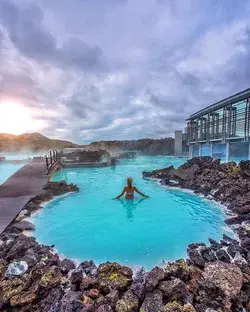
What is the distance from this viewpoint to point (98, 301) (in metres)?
2.76

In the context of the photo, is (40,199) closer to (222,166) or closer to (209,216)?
(209,216)

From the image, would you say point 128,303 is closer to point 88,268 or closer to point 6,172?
point 88,268

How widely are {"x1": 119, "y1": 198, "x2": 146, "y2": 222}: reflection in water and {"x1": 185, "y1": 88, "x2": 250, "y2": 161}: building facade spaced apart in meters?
10.2

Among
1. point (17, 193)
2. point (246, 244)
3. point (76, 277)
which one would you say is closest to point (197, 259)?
point (246, 244)

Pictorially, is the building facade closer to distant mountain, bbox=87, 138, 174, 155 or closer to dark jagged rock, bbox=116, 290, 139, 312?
dark jagged rock, bbox=116, 290, 139, 312

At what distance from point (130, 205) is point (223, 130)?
12995 millimetres

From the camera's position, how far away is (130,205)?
323 inches

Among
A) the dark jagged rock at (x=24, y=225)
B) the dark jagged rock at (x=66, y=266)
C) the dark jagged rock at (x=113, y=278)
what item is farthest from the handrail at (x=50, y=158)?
the dark jagged rock at (x=113, y=278)

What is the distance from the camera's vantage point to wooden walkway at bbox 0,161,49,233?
5.68 meters

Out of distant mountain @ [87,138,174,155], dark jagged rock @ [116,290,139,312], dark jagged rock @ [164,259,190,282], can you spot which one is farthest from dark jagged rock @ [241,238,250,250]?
distant mountain @ [87,138,174,155]

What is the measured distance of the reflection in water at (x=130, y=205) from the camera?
23.7 feet

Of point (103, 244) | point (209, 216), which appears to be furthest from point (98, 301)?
point (209, 216)

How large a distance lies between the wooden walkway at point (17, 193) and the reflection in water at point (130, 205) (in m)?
3.56

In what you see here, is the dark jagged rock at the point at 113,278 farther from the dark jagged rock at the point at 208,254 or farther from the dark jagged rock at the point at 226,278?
the dark jagged rock at the point at 208,254
